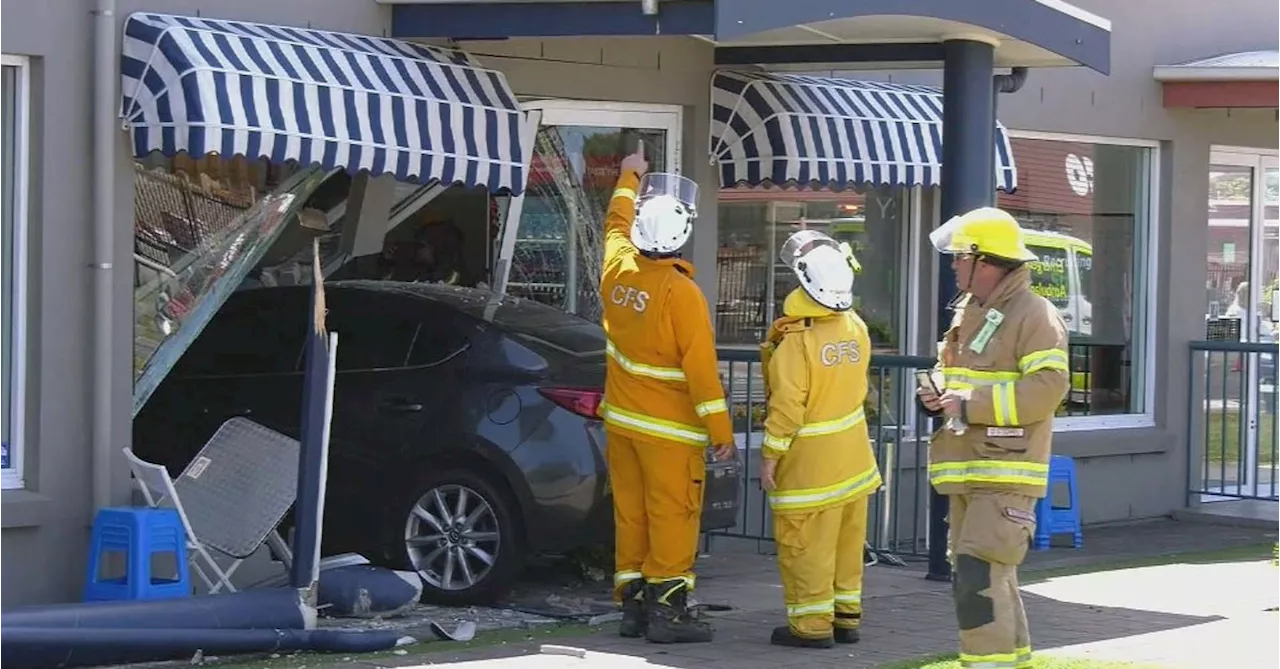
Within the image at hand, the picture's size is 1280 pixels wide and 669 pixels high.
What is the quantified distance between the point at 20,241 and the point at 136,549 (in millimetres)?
1446

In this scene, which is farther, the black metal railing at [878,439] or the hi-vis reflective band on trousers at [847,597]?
the black metal railing at [878,439]

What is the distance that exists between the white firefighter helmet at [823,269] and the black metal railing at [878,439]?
260 cm

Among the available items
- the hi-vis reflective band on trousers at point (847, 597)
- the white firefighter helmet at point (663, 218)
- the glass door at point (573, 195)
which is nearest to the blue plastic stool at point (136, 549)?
the white firefighter helmet at point (663, 218)

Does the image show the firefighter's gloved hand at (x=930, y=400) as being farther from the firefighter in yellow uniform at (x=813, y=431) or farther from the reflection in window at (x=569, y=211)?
the reflection in window at (x=569, y=211)

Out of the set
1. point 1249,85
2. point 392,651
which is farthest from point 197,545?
point 1249,85

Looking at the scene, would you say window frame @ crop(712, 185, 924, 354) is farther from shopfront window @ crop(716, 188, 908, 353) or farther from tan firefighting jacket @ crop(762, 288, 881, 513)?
tan firefighting jacket @ crop(762, 288, 881, 513)

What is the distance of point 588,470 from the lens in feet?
30.0

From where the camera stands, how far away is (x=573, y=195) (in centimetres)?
1142

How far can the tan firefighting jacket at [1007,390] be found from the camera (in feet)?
21.7

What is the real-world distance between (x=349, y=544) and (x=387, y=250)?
254cm

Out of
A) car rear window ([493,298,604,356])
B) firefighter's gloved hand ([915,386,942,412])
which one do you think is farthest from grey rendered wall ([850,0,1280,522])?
firefighter's gloved hand ([915,386,942,412])

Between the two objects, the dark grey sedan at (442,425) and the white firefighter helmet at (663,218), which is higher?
the white firefighter helmet at (663,218)

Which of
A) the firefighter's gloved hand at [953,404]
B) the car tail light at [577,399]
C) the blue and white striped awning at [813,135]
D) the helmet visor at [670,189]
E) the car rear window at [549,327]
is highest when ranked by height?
the blue and white striped awning at [813,135]

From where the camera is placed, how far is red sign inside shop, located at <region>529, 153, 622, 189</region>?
11180 millimetres
